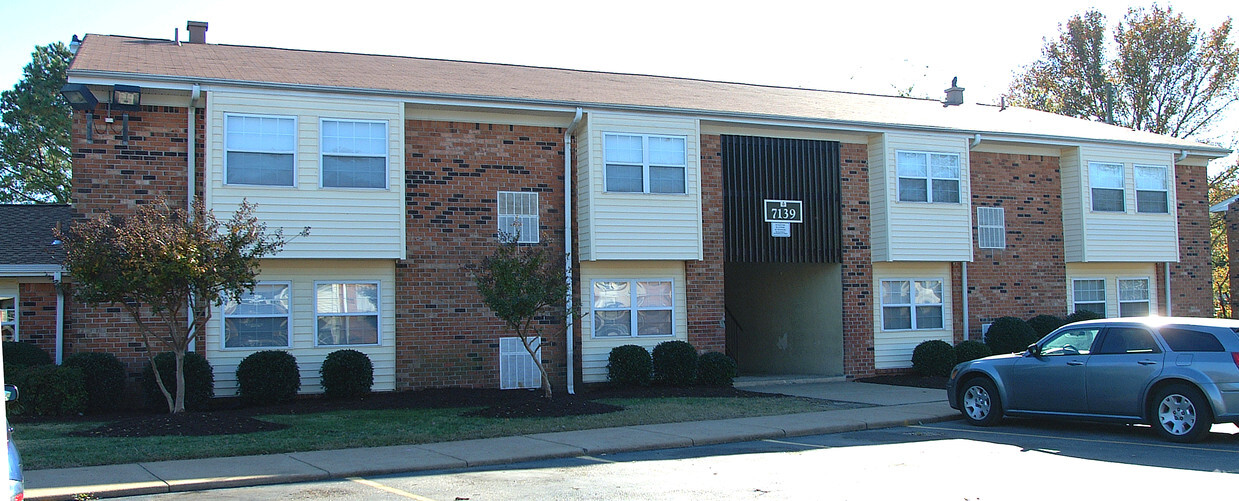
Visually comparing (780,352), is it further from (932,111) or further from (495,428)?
(495,428)

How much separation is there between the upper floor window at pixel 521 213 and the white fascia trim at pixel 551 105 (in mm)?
1614

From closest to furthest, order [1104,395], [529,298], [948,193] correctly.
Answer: [1104,395], [529,298], [948,193]

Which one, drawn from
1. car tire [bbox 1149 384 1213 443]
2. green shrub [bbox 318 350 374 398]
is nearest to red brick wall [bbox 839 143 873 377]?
car tire [bbox 1149 384 1213 443]

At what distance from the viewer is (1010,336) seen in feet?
65.8

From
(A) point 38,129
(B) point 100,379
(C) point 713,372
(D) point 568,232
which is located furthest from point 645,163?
(A) point 38,129

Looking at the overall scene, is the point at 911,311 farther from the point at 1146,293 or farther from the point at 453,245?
the point at 453,245

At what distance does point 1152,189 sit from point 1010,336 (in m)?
5.64

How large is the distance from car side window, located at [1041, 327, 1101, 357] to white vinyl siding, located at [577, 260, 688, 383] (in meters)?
7.28

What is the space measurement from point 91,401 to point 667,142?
10.4 m

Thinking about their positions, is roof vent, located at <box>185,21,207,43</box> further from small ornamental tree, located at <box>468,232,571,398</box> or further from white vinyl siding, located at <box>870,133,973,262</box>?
white vinyl siding, located at <box>870,133,973,262</box>

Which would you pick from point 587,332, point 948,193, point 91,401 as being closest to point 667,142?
point 587,332

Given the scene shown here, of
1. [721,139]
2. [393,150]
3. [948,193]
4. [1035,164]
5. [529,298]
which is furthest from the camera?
[1035,164]

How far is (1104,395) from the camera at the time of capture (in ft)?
38.2

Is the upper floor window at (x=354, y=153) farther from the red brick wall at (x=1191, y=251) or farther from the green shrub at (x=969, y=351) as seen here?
the red brick wall at (x=1191, y=251)
